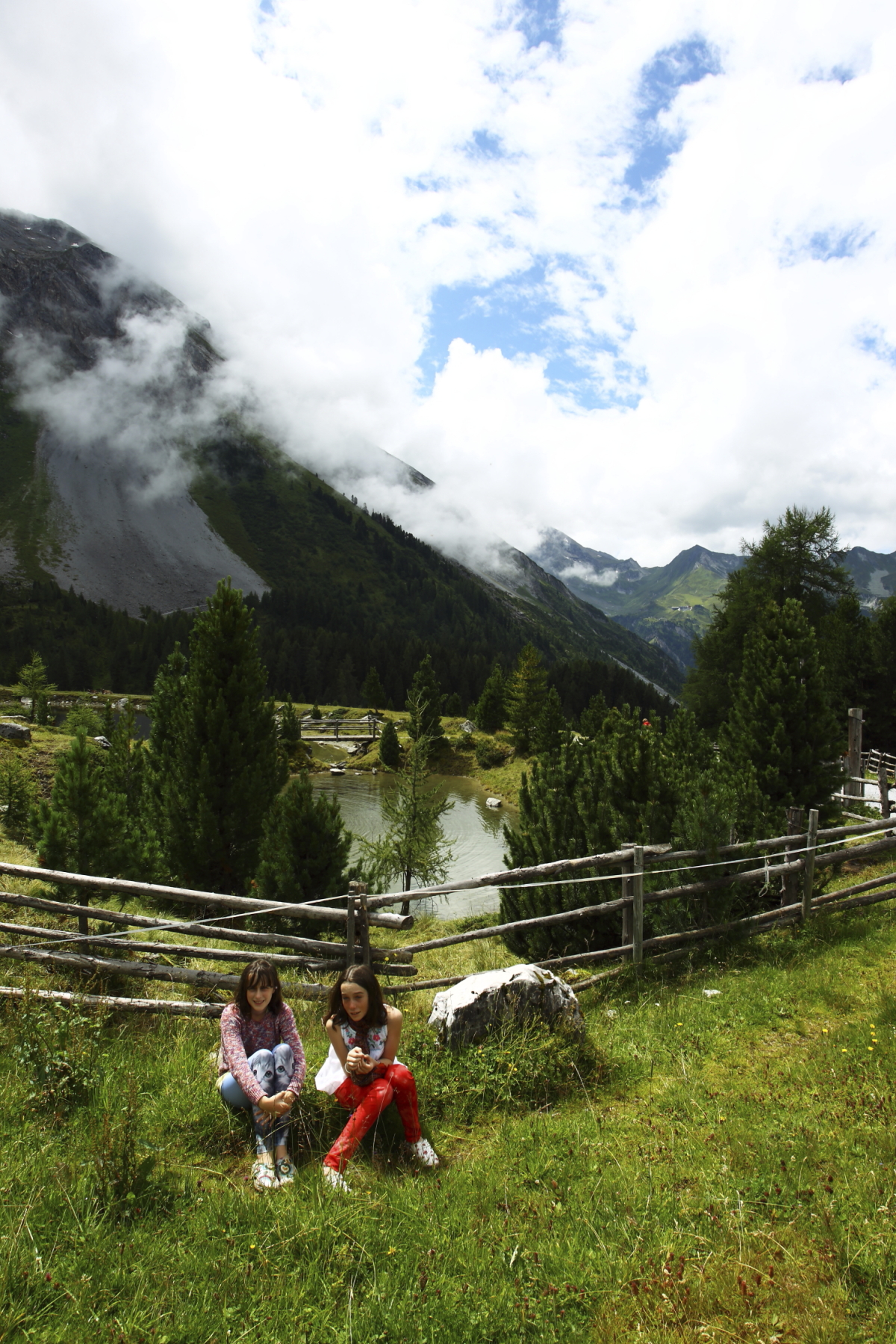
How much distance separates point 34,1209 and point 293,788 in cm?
1055

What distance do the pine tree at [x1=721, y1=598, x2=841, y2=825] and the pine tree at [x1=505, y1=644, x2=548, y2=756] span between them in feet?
109

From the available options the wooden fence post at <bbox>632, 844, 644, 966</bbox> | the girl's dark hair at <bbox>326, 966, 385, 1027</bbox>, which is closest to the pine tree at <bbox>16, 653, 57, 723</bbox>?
the wooden fence post at <bbox>632, 844, 644, 966</bbox>

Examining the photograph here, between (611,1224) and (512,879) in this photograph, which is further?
(512,879)

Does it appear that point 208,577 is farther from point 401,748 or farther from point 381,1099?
point 381,1099

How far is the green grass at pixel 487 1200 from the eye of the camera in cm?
309

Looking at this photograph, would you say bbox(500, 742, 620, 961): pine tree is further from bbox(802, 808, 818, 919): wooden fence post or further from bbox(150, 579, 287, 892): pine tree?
bbox(150, 579, 287, 892): pine tree

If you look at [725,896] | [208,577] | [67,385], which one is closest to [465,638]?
[208,577]

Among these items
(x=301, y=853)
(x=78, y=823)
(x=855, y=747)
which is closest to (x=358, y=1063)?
(x=78, y=823)

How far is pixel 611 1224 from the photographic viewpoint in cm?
371

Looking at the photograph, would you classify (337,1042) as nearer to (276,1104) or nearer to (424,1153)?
(276,1104)

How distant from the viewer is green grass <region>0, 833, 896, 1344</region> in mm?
3086

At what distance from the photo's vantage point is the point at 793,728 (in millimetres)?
15602

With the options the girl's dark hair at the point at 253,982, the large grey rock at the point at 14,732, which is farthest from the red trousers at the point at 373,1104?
the large grey rock at the point at 14,732

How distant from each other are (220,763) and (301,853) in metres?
3.00
